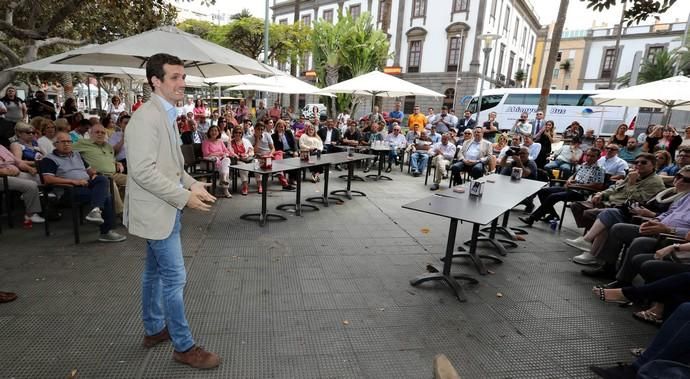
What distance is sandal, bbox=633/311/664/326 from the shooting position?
3236 mm

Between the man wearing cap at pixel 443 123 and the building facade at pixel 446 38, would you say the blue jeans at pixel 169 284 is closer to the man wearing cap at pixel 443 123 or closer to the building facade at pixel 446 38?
the man wearing cap at pixel 443 123

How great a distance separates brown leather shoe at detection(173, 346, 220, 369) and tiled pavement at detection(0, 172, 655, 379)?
5cm

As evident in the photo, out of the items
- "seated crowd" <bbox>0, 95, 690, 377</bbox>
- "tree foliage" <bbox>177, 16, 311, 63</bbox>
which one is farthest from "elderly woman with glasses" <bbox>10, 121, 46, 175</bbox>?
"tree foliage" <bbox>177, 16, 311, 63</bbox>

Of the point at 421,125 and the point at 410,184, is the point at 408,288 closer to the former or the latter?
the point at 410,184

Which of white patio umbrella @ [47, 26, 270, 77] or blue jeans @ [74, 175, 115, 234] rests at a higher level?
white patio umbrella @ [47, 26, 270, 77]

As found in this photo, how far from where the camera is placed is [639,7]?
3848mm

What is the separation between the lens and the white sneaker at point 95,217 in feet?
14.4

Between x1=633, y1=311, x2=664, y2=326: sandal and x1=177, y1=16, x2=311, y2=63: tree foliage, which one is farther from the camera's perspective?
x1=177, y1=16, x2=311, y2=63: tree foliage

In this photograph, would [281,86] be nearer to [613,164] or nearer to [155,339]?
[613,164]

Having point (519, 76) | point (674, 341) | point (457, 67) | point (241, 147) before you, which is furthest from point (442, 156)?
point (519, 76)

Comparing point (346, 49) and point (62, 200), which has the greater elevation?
point (346, 49)

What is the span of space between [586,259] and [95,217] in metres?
5.99

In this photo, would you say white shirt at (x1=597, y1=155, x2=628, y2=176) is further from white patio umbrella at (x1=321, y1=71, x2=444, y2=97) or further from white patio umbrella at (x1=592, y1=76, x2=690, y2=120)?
white patio umbrella at (x1=321, y1=71, x2=444, y2=97)

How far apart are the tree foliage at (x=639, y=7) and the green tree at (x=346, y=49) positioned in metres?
15.1
